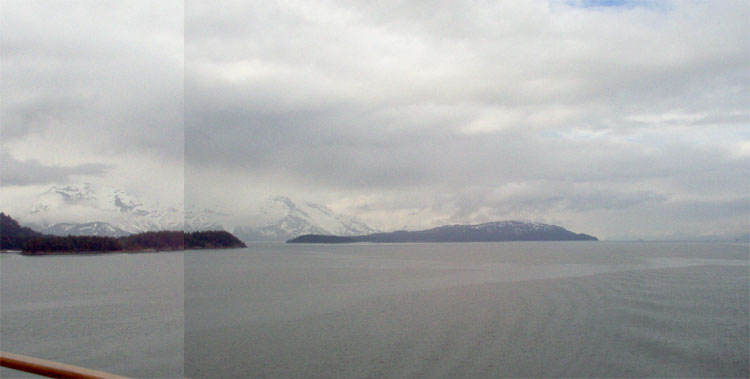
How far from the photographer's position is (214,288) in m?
27.6

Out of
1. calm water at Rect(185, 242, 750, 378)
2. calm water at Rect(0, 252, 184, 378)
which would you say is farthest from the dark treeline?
calm water at Rect(185, 242, 750, 378)

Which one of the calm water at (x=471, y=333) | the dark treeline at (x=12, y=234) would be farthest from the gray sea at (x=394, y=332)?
the dark treeline at (x=12, y=234)

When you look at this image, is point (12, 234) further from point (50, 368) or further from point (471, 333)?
point (50, 368)

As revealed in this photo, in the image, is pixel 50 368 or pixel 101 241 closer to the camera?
pixel 50 368

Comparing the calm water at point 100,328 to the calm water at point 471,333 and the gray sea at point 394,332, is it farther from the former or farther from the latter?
the calm water at point 471,333

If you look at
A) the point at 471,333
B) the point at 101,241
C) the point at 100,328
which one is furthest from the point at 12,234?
the point at 471,333

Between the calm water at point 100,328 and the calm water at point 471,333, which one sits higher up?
the calm water at point 100,328

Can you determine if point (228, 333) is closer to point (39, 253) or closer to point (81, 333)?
point (81, 333)

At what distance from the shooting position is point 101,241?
89062 millimetres

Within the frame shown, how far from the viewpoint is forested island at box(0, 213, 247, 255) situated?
3243 inches

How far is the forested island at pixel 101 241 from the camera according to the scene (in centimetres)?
8238

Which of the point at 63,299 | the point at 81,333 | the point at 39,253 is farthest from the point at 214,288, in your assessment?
the point at 39,253

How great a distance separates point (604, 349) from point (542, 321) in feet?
11.6

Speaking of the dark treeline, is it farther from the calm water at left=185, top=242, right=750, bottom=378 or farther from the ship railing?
the ship railing
